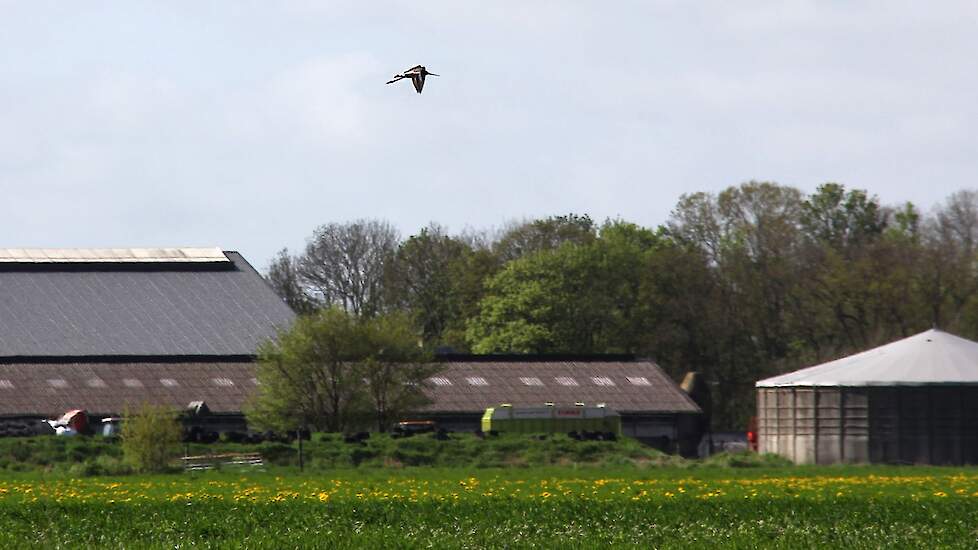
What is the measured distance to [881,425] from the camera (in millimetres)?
88375

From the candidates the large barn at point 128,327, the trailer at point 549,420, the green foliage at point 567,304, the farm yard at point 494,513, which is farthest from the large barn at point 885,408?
the green foliage at point 567,304

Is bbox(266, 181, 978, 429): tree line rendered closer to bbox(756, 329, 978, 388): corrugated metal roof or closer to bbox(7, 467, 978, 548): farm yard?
bbox(756, 329, 978, 388): corrugated metal roof

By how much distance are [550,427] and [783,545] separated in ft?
228

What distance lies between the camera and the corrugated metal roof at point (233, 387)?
107 metres

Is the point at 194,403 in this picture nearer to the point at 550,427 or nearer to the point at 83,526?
the point at 550,427

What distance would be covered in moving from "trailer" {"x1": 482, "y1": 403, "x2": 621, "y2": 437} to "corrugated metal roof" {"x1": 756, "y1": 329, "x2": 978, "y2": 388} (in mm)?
10772

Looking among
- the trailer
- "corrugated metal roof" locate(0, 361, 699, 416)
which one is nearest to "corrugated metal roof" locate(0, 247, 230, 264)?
"corrugated metal roof" locate(0, 361, 699, 416)

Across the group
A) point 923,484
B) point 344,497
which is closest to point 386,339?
point 923,484

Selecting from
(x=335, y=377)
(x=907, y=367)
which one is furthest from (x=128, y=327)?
(x=907, y=367)

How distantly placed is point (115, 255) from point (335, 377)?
4125 cm

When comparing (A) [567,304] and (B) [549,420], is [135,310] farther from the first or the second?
(B) [549,420]

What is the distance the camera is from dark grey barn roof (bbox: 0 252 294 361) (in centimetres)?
11756

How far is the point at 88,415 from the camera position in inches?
4080

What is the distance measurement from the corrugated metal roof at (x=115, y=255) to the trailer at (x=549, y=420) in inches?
1348
